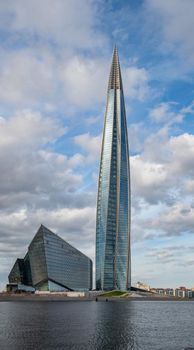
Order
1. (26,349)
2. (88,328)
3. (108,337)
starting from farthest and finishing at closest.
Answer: (88,328) < (108,337) < (26,349)

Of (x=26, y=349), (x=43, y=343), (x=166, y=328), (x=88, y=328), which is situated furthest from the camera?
(x=166, y=328)

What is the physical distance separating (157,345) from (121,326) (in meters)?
22.5

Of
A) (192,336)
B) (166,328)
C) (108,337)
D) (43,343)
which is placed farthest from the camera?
(166,328)

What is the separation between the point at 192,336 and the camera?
67.6 m

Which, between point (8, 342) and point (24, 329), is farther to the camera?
point (24, 329)

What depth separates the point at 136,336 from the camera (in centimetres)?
6581

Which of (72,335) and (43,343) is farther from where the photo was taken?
(72,335)

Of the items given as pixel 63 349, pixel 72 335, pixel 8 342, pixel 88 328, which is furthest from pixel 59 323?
pixel 63 349

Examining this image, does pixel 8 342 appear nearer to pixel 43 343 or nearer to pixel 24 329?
pixel 43 343

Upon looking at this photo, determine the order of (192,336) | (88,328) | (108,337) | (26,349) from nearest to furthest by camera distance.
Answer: (26,349), (108,337), (192,336), (88,328)

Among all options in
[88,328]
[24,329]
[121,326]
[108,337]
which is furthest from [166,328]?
[24,329]

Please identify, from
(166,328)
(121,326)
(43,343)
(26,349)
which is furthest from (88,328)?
(26,349)

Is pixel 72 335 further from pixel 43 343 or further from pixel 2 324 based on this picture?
pixel 2 324

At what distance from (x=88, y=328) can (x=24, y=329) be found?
10.3 m
